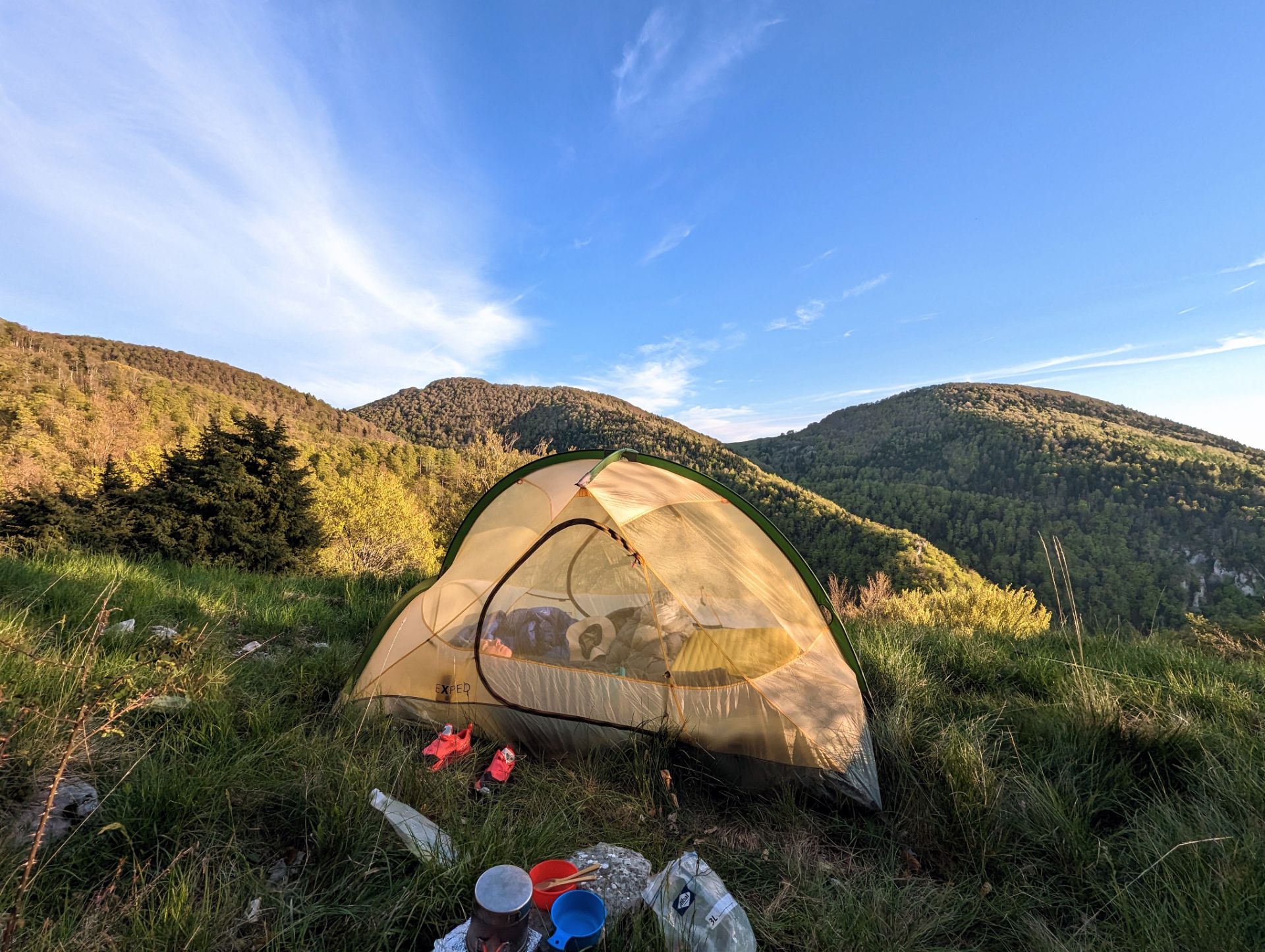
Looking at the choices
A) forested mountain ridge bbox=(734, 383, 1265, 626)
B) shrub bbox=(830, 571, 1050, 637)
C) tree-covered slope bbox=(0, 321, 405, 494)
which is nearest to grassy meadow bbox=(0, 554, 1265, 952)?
shrub bbox=(830, 571, 1050, 637)

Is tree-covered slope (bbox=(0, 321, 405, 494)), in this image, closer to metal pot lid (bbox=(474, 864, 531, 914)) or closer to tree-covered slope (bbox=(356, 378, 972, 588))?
metal pot lid (bbox=(474, 864, 531, 914))

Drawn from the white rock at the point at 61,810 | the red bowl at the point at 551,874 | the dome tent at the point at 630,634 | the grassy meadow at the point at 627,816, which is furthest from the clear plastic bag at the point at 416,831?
the dome tent at the point at 630,634

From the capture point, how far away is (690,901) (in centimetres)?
168

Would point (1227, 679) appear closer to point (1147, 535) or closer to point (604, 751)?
point (604, 751)

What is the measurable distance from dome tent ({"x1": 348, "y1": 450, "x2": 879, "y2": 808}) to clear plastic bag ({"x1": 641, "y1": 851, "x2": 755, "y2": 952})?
1.08m

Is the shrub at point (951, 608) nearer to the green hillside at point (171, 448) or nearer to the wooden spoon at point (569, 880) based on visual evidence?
the wooden spoon at point (569, 880)

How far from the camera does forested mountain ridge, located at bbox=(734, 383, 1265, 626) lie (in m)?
46.1

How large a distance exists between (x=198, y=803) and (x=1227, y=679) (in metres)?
5.93

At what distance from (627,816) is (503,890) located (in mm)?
1048

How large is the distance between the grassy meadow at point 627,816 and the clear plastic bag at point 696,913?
80 millimetres

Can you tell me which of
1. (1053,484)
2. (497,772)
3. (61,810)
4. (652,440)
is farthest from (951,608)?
(1053,484)

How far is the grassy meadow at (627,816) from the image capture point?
1584mm

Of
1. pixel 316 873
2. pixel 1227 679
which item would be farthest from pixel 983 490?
pixel 316 873

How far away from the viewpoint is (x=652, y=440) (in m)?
63.6
